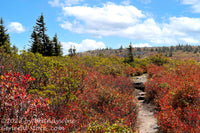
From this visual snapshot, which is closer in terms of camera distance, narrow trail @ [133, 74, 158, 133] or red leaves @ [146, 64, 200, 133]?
red leaves @ [146, 64, 200, 133]

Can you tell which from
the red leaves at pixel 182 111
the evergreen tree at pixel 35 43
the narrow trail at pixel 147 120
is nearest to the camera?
the red leaves at pixel 182 111

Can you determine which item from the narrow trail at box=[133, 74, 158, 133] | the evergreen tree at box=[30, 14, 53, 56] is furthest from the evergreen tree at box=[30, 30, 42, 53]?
the narrow trail at box=[133, 74, 158, 133]

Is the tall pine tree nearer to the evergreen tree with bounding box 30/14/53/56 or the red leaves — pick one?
the evergreen tree with bounding box 30/14/53/56

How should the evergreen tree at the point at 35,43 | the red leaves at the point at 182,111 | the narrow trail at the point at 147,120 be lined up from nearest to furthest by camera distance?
the red leaves at the point at 182,111
the narrow trail at the point at 147,120
the evergreen tree at the point at 35,43

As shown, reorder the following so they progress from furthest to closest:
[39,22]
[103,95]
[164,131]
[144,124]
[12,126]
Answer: [39,22]
[103,95]
[144,124]
[164,131]
[12,126]

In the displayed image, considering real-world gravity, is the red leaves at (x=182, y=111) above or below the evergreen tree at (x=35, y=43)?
below

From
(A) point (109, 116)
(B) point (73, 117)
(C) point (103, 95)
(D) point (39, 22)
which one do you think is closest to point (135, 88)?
(C) point (103, 95)

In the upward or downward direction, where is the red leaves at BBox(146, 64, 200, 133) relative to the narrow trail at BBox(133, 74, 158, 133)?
upward

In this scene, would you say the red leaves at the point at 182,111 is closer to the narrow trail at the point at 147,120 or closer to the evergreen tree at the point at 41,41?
the narrow trail at the point at 147,120

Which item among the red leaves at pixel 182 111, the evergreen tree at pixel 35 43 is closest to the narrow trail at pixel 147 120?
the red leaves at pixel 182 111

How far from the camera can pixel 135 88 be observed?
15977mm

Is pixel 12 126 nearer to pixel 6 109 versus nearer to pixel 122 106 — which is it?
pixel 6 109

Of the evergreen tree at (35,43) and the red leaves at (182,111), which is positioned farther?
the evergreen tree at (35,43)

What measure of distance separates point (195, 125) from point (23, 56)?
42.0ft
